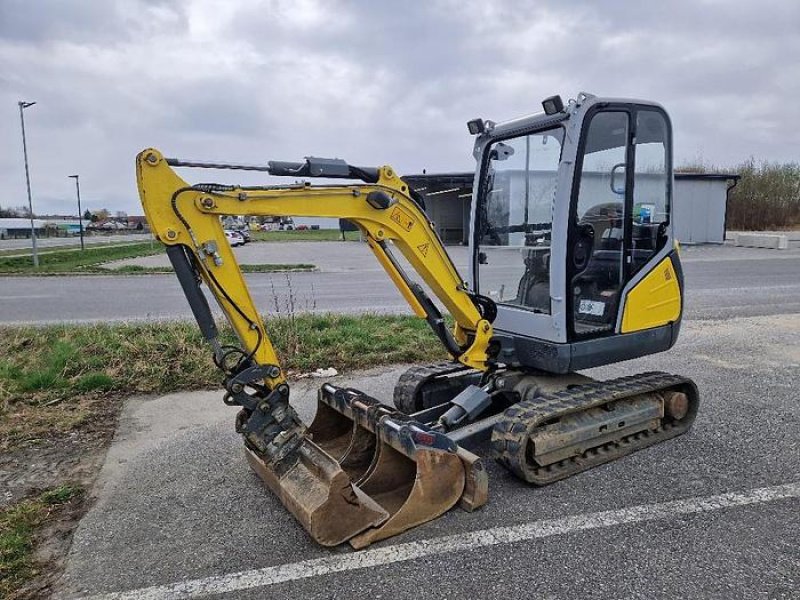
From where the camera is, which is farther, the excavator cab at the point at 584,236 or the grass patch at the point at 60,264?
the grass patch at the point at 60,264

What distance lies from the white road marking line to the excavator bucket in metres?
0.15

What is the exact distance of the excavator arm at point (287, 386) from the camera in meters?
3.43

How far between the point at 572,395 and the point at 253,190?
2678 mm

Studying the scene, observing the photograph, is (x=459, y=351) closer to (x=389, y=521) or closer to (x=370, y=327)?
(x=389, y=521)

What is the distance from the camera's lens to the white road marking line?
306 cm

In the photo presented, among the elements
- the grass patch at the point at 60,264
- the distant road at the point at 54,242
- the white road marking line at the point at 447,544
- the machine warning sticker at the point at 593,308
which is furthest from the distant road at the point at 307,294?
the distant road at the point at 54,242

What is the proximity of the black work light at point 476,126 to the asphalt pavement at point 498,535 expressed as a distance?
281 cm

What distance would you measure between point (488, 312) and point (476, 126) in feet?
5.41

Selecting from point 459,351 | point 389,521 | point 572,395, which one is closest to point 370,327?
point 459,351

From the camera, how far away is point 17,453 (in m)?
4.89

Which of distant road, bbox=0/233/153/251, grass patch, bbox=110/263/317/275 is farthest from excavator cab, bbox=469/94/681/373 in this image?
distant road, bbox=0/233/153/251

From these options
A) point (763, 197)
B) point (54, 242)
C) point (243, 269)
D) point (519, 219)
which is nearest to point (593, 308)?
point (519, 219)

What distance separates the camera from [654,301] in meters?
4.90

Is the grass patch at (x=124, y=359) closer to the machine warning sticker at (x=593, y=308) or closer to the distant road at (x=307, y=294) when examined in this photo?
the distant road at (x=307, y=294)
